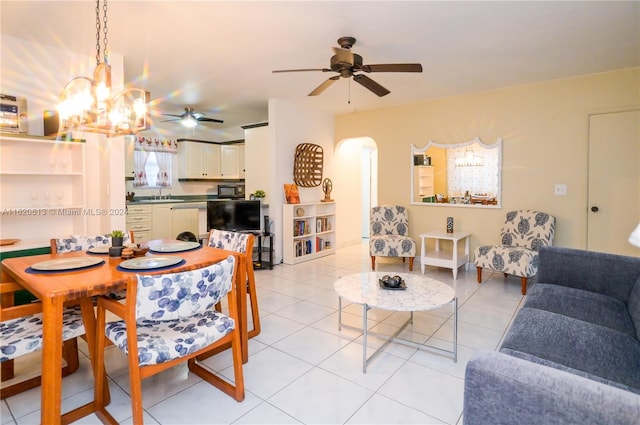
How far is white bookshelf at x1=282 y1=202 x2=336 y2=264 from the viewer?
5.45 m

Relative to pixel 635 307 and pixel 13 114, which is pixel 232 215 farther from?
pixel 635 307

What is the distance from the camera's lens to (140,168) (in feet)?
22.0

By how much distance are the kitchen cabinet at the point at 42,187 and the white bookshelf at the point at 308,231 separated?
8.77ft

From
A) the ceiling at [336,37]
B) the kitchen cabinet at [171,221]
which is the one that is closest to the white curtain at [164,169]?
the kitchen cabinet at [171,221]

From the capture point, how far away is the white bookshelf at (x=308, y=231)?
5.45 m

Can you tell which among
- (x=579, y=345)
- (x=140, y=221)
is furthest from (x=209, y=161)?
(x=579, y=345)

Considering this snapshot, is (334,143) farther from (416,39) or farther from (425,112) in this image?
(416,39)

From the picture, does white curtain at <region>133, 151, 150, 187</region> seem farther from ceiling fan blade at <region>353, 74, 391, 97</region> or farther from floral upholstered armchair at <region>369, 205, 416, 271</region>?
ceiling fan blade at <region>353, 74, 391, 97</region>

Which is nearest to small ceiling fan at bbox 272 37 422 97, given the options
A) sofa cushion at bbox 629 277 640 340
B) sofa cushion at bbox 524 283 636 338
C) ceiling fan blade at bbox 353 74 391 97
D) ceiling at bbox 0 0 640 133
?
Answer: ceiling fan blade at bbox 353 74 391 97

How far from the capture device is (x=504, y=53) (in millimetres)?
3439

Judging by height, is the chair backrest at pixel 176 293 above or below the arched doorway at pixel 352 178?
below

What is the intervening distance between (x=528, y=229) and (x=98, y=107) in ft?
15.0

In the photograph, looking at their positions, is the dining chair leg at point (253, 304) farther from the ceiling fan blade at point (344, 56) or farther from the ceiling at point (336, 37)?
the ceiling at point (336, 37)

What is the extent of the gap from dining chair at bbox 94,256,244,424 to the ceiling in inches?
77.7
